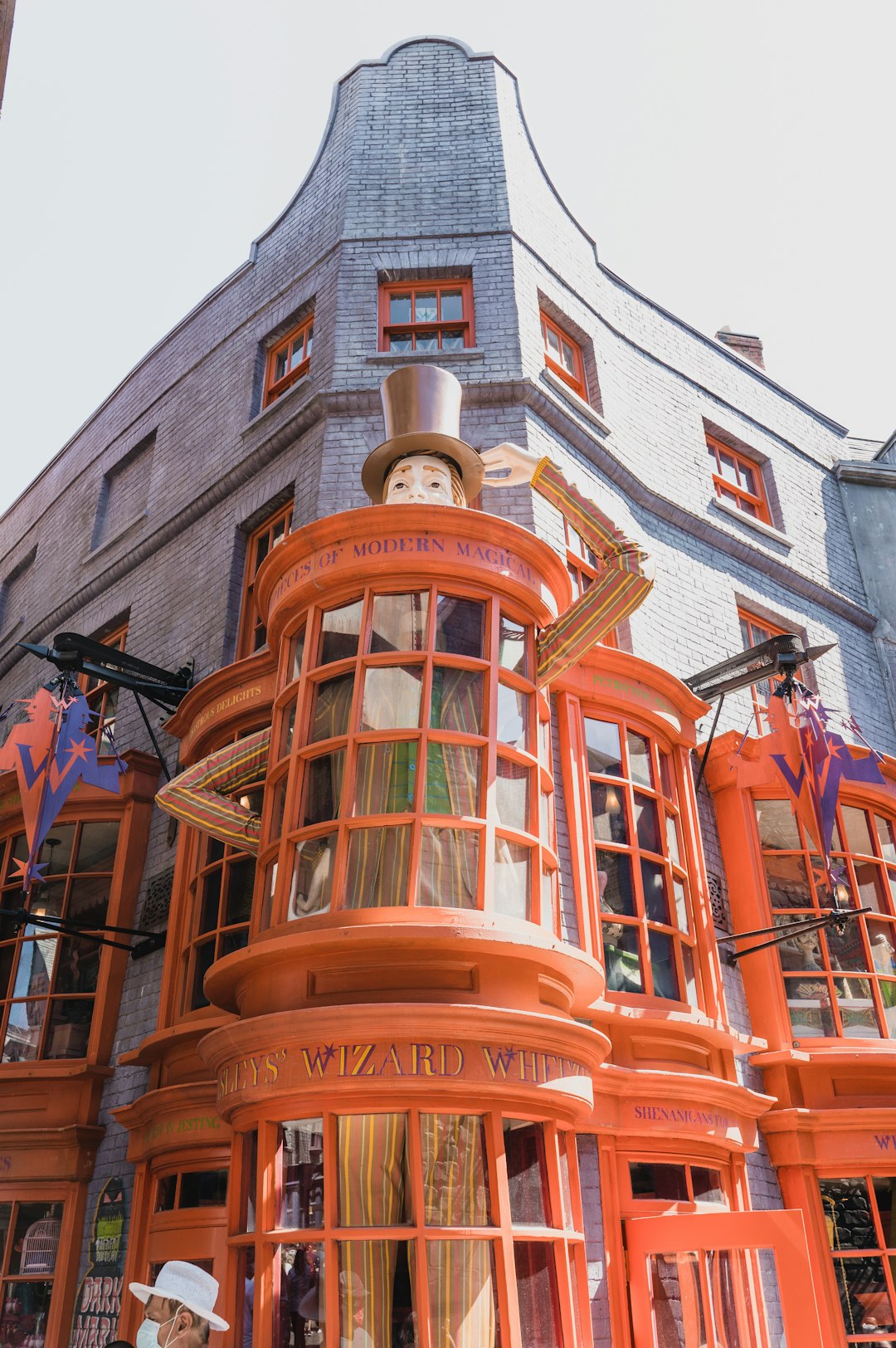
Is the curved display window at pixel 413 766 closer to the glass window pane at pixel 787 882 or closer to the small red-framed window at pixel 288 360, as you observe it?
the glass window pane at pixel 787 882

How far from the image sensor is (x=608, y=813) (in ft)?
28.1

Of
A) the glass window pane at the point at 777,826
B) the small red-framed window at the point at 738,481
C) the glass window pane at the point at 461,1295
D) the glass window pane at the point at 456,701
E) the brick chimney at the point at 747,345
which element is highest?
the brick chimney at the point at 747,345

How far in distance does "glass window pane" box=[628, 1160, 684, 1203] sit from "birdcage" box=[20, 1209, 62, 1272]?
4726 millimetres

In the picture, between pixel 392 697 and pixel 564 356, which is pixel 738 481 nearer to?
pixel 564 356

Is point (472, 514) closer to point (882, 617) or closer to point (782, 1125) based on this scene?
point (782, 1125)

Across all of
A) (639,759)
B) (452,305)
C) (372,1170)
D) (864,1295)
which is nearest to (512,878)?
(372,1170)

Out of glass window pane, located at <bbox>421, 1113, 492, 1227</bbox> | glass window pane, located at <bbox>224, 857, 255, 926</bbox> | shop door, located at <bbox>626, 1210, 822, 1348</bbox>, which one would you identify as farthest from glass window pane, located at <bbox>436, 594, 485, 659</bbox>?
shop door, located at <bbox>626, 1210, 822, 1348</bbox>

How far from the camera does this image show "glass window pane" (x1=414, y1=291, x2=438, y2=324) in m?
12.2

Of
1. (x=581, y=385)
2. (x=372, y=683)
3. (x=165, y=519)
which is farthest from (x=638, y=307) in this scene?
(x=372, y=683)

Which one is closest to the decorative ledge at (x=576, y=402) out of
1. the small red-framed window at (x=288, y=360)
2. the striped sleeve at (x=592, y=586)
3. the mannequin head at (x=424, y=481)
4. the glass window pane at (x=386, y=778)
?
the small red-framed window at (x=288, y=360)

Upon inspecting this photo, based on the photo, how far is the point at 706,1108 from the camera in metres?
7.66

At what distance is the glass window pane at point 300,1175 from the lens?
223 inches

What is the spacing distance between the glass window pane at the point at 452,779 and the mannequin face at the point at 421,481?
89.5 inches

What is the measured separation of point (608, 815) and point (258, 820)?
2785 millimetres
